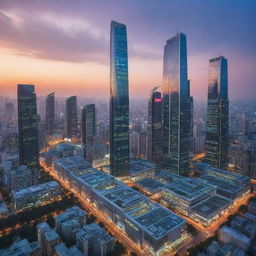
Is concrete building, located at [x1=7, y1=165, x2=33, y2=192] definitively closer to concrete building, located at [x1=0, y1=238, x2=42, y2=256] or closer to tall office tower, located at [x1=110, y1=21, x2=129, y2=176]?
tall office tower, located at [x1=110, y1=21, x2=129, y2=176]

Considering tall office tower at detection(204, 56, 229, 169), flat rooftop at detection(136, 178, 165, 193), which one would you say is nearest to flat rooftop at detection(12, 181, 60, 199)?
flat rooftop at detection(136, 178, 165, 193)

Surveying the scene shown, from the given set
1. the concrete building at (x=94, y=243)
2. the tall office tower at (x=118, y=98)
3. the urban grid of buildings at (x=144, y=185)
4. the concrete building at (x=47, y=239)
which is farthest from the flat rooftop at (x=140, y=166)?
the concrete building at (x=47, y=239)

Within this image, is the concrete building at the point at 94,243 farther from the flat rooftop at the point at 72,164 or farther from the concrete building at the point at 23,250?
the flat rooftop at the point at 72,164

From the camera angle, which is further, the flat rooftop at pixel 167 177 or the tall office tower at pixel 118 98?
the flat rooftop at pixel 167 177

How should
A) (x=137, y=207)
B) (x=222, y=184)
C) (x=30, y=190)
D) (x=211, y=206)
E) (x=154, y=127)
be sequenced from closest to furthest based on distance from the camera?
1. (x=137, y=207)
2. (x=211, y=206)
3. (x=30, y=190)
4. (x=222, y=184)
5. (x=154, y=127)

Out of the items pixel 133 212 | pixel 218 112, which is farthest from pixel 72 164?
pixel 218 112

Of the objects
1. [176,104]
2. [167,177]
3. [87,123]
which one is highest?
[176,104]

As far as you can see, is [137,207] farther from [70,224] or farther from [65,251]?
[65,251]

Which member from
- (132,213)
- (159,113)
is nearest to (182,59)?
(159,113)
